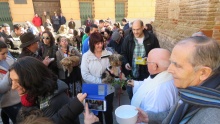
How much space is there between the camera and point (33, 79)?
146cm

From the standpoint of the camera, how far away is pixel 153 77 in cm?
180

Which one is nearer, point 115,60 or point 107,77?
point 107,77

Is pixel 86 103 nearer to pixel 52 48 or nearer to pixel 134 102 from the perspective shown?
pixel 134 102

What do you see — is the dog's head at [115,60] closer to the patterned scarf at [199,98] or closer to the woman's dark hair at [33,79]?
the woman's dark hair at [33,79]

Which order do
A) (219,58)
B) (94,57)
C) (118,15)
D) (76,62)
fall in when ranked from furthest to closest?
(118,15) < (76,62) < (94,57) < (219,58)

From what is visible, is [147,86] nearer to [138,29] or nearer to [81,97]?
[81,97]

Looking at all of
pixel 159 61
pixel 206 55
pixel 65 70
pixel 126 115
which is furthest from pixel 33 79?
pixel 65 70

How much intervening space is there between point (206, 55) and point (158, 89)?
70 cm

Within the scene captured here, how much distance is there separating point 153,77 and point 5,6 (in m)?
16.9

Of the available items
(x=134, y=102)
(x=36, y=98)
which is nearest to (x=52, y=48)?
(x=36, y=98)

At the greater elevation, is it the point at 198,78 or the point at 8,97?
the point at 198,78

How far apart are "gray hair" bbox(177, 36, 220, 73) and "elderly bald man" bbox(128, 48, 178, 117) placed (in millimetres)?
645

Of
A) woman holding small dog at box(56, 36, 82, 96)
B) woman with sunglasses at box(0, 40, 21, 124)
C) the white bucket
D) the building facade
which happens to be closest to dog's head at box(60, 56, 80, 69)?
woman holding small dog at box(56, 36, 82, 96)

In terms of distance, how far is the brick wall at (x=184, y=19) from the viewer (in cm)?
309
